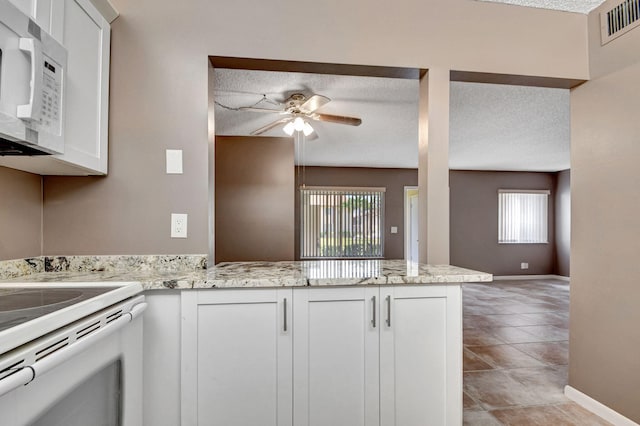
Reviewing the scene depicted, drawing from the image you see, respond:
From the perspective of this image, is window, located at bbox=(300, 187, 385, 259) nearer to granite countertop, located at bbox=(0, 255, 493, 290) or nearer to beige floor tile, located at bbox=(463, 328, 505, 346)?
beige floor tile, located at bbox=(463, 328, 505, 346)

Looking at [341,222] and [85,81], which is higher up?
[85,81]

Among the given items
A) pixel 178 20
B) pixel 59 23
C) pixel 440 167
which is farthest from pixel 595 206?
pixel 59 23

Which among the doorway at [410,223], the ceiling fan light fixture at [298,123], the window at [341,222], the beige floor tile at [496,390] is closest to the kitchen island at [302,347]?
the beige floor tile at [496,390]

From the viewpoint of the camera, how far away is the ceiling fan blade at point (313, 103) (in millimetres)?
2803

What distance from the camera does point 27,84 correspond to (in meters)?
1.10

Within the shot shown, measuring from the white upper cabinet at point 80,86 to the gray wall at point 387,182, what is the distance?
5.27 meters

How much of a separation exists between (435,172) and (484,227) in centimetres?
619

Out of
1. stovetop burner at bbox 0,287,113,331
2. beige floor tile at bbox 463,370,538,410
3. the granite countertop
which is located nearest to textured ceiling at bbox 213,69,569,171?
the granite countertop

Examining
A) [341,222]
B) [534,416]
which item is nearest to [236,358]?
[534,416]

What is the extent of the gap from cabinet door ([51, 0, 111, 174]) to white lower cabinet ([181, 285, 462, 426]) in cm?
82

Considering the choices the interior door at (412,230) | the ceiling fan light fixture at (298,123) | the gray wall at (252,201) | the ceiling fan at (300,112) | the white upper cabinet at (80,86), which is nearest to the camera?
the white upper cabinet at (80,86)

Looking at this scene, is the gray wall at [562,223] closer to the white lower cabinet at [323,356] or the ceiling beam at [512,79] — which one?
the ceiling beam at [512,79]

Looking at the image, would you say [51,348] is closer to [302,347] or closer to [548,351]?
[302,347]

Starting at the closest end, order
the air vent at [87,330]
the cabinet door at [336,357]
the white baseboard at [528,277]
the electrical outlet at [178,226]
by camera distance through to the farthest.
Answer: the air vent at [87,330], the cabinet door at [336,357], the electrical outlet at [178,226], the white baseboard at [528,277]
